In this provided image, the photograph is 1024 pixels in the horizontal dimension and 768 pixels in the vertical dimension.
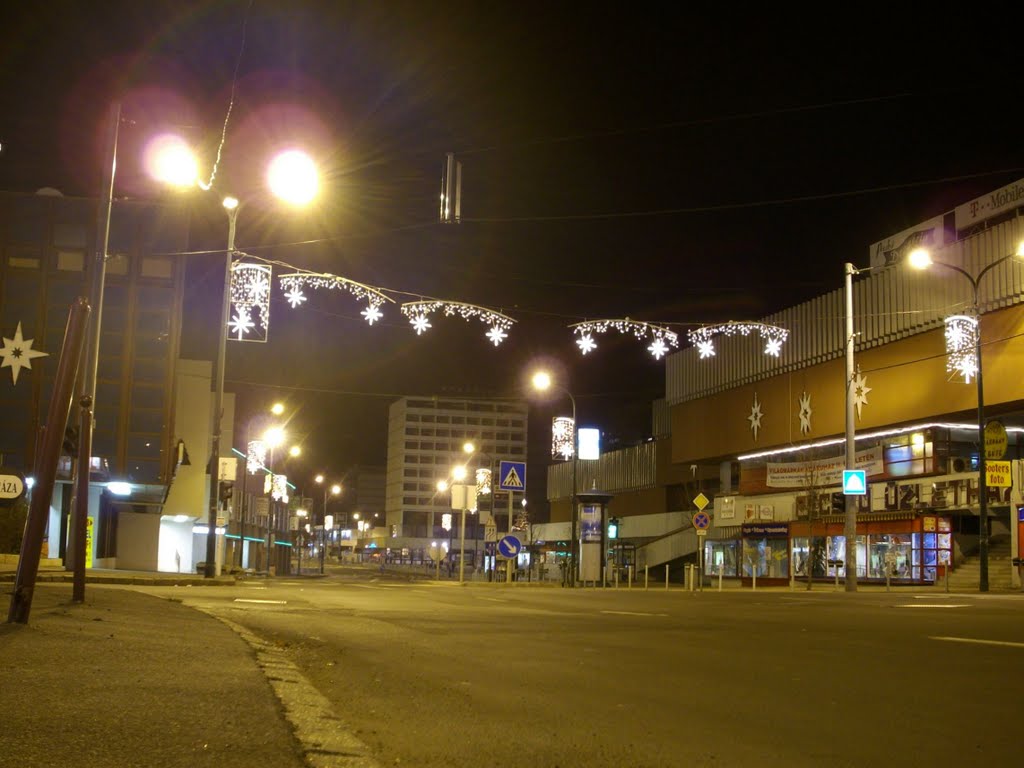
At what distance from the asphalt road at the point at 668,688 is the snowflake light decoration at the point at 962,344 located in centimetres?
2975

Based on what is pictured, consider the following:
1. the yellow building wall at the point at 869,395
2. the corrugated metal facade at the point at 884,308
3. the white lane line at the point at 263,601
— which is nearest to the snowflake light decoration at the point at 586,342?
the white lane line at the point at 263,601

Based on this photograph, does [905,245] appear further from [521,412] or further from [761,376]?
[521,412]

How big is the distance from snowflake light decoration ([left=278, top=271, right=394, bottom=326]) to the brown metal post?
42.4 ft

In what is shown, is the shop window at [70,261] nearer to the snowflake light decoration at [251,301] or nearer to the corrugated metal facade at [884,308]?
the snowflake light decoration at [251,301]

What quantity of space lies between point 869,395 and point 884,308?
4.18 m

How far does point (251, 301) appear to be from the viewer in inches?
1037

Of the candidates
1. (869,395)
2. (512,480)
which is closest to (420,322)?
(512,480)

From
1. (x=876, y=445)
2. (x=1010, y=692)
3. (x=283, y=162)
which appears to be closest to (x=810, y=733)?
(x=1010, y=692)

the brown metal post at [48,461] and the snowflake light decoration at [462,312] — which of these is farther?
the snowflake light decoration at [462,312]

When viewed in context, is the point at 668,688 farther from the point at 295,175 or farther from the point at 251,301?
the point at 251,301

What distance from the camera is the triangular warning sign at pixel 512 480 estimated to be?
37206 mm

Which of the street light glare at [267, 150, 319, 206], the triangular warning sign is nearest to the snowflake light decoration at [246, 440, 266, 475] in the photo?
the triangular warning sign

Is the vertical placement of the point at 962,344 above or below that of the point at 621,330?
above

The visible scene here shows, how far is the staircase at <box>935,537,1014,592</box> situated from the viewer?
130ft
